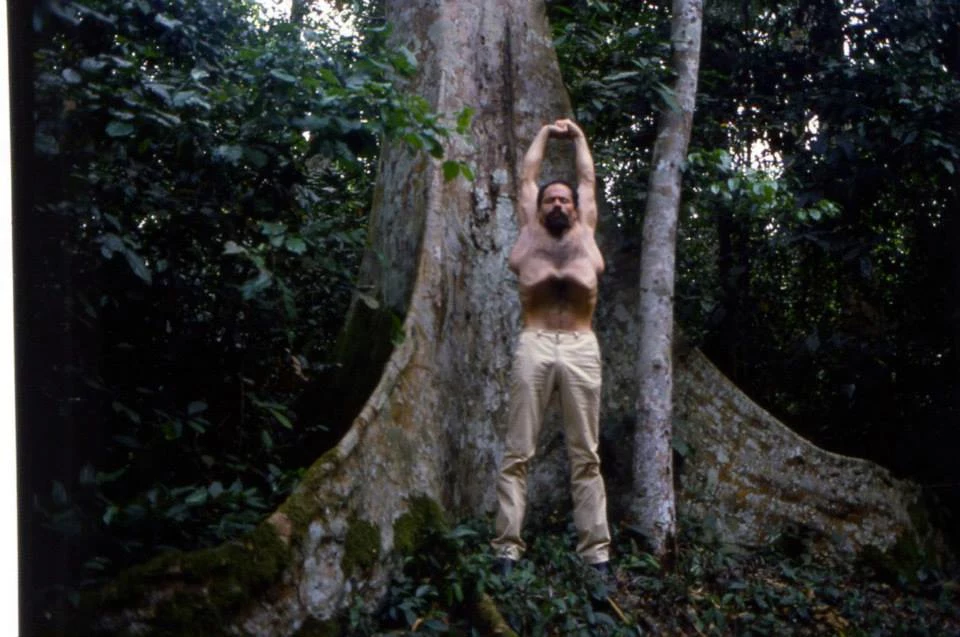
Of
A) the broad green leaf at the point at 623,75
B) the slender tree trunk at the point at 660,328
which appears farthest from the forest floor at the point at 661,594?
the broad green leaf at the point at 623,75

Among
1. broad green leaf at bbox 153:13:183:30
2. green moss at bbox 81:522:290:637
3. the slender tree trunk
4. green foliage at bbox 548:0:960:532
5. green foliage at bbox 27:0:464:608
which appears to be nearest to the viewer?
green moss at bbox 81:522:290:637

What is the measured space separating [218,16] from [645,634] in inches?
178

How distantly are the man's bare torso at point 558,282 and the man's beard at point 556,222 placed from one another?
3 centimetres

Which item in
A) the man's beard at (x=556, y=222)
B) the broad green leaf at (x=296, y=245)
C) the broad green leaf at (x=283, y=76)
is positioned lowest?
the broad green leaf at (x=296, y=245)

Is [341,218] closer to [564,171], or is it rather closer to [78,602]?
[564,171]

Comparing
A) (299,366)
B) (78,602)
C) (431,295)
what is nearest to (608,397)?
(431,295)

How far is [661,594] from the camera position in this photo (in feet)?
22.5

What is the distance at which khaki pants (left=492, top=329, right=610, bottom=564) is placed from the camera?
6.48 m

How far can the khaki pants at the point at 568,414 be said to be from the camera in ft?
21.3

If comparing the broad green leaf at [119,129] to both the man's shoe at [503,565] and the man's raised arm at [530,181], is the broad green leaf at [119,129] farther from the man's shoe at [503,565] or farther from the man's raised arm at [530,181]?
the man's shoe at [503,565]

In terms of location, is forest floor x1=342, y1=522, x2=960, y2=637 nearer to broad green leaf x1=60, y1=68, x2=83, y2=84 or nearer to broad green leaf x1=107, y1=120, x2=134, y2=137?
broad green leaf x1=107, y1=120, x2=134, y2=137

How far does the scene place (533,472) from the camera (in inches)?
299

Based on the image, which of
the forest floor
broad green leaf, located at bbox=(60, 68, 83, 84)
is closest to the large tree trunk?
the forest floor

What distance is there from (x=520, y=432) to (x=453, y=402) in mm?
719
